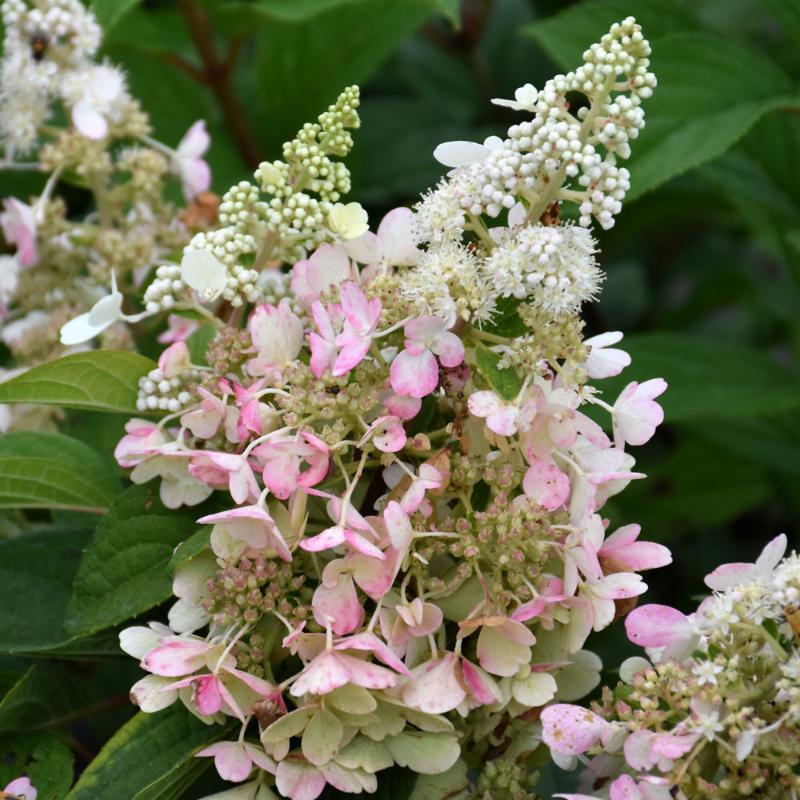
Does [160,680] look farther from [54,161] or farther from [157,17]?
[157,17]

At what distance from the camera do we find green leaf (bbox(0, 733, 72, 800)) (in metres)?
0.96

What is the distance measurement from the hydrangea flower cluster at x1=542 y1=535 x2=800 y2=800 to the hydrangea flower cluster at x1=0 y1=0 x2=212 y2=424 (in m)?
0.63

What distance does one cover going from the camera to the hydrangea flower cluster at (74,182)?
1.21m

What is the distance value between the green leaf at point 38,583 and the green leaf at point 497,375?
0.45 m

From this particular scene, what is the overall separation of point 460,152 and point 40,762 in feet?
2.01

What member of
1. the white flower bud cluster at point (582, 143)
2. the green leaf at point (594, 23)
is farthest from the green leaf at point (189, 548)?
the green leaf at point (594, 23)

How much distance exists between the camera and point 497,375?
0.84 metres

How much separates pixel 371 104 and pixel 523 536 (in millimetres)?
1257

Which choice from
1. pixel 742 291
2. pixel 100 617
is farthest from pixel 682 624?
pixel 742 291

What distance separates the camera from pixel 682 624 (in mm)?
841

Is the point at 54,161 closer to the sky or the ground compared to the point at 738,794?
closer to the sky

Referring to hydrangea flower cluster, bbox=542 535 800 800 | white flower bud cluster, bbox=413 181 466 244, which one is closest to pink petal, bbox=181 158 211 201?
white flower bud cluster, bbox=413 181 466 244

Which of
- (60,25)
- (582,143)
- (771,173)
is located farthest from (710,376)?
(60,25)

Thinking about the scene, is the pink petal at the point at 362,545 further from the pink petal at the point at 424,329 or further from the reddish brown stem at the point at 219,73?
the reddish brown stem at the point at 219,73
